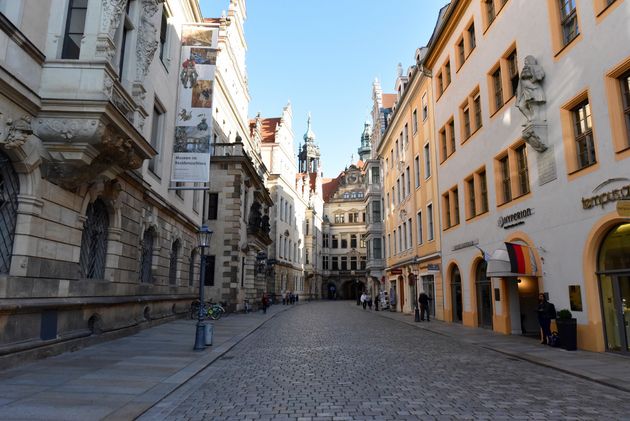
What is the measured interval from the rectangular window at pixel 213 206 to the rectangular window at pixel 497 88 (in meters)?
19.7

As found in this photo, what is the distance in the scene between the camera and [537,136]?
49.3 feet

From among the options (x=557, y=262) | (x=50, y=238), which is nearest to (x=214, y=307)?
(x=50, y=238)

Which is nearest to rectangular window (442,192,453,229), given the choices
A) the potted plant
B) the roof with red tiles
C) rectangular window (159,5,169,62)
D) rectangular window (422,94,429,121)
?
rectangular window (422,94,429,121)

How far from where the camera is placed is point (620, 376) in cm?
910

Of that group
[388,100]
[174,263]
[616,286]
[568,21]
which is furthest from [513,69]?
[388,100]

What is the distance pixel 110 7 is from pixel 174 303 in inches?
550

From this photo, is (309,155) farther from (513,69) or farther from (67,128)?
(67,128)

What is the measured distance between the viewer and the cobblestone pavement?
6531mm

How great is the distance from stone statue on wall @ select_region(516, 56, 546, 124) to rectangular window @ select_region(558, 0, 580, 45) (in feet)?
4.06

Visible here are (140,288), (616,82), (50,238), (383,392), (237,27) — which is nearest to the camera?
(383,392)

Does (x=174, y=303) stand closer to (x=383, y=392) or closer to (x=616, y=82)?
(x=383, y=392)

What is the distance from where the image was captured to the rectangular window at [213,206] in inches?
1277

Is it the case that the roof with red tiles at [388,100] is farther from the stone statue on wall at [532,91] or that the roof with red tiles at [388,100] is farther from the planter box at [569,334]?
the planter box at [569,334]

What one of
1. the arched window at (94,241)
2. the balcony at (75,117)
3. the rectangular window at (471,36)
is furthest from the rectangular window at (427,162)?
the balcony at (75,117)
